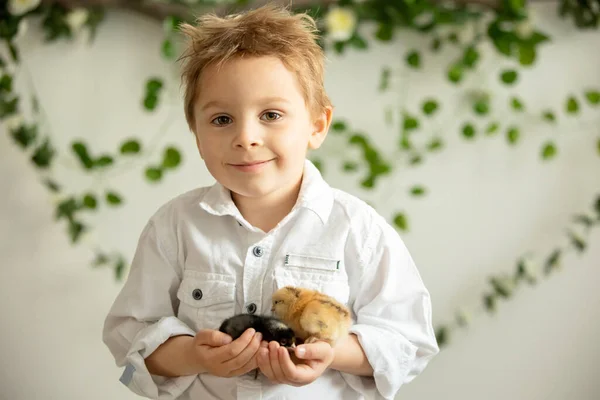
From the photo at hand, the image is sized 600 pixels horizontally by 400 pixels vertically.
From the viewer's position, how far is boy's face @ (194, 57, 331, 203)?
108 centimetres

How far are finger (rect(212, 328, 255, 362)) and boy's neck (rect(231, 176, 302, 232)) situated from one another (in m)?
0.24

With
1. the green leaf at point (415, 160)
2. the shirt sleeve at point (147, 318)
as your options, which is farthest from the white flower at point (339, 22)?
the shirt sleeve at point (147, 318)

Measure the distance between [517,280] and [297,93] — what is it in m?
1.17

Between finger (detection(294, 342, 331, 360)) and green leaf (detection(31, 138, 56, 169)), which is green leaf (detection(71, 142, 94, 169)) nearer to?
green leaf (detection(31, 138, 56, 169))

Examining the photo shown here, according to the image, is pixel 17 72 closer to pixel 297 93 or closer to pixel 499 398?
pixel 297 93

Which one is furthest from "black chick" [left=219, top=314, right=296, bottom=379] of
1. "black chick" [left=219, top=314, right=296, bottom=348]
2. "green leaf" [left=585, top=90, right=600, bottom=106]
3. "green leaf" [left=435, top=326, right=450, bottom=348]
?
"green leaf" [left=585, top=90, right=600, bottom=106]

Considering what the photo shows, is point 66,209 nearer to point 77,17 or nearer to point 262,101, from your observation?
point 77,17

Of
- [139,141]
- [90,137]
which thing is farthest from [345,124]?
[90,137]

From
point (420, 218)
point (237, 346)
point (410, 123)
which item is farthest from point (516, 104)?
point (237, 346)

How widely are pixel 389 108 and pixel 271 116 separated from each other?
975mm

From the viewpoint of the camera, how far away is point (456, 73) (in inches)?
78.0

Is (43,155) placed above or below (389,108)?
below

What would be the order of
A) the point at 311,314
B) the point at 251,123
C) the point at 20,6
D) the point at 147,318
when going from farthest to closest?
1. the point at 20,6
2. the point at 147,318
3. the point at 251,123
4. the point at 311,314

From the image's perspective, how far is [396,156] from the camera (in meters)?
2.04
